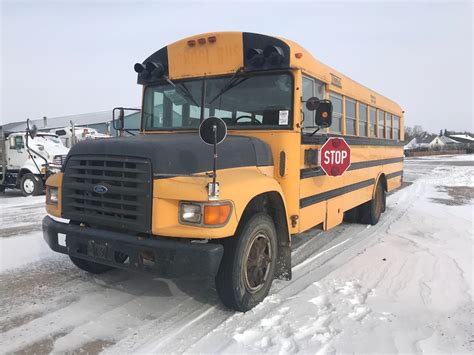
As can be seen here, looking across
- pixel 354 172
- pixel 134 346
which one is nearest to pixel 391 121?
pixel 354 172

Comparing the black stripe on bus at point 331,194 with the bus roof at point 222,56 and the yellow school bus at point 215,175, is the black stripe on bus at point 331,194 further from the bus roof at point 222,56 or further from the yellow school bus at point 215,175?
the bus roof at point 222,56

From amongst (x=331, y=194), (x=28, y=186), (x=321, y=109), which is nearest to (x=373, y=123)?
(x=331, y=194)

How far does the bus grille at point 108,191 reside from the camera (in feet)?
10.8

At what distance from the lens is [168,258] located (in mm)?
3207

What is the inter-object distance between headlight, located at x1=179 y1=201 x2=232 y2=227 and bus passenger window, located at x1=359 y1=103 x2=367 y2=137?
4.23 m

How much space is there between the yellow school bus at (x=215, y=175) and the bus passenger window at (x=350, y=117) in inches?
2.5

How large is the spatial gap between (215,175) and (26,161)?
1188cm

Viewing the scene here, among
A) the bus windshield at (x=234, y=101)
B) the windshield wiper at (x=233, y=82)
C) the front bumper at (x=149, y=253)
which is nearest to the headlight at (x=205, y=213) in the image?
the front bumper at (x=149, y=253)

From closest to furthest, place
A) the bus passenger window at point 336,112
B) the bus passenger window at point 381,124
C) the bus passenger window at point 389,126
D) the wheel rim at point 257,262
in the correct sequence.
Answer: the wheel rim at point 257,262, the bus passenger window at point 336,112, the bus passenger window at point 381,124, the bus passenger window at point 389,126

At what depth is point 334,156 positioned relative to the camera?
528 cm

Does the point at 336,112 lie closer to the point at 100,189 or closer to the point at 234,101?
the point at 234,101

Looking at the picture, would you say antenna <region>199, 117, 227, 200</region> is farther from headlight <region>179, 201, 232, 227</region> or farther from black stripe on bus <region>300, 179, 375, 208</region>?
black stripe on bus <region>300, 179, 375, 208</region>

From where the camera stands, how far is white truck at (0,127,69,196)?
1285 cm

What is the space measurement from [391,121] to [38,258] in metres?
7.37
